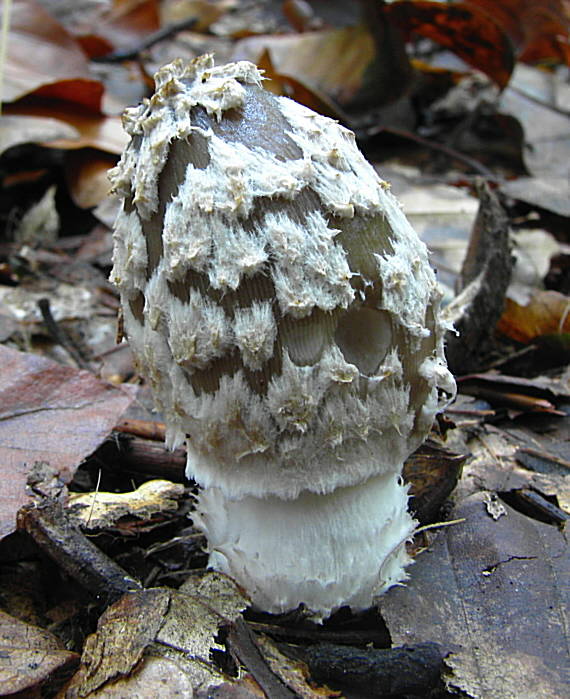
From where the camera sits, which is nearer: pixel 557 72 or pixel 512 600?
pixel 512 600

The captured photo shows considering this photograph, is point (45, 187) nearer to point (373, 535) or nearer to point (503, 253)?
point (503, 253)

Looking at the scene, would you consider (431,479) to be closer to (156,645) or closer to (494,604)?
(494,604)

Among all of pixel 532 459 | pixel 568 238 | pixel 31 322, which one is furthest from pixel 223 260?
pixel 568 238

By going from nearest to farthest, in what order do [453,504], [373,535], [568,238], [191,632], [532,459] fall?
1. [191,632]
2. [373,535]
3. [453,504]
4. [532,459]
5. [568,238]

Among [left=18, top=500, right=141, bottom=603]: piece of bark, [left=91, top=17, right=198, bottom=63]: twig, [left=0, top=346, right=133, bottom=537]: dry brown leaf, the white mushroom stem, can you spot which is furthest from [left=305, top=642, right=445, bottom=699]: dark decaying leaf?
[left=91, top=17, right=198, bottom=63]: twig

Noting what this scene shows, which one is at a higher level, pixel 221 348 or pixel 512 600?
pixel 221 348

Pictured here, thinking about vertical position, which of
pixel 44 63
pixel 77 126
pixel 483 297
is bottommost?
pixel 77 126

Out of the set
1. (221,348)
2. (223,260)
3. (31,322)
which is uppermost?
(223,260)

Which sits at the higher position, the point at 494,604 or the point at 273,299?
the point at 273,299

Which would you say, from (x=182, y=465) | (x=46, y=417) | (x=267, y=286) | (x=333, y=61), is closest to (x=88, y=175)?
(x=333, y=61)
